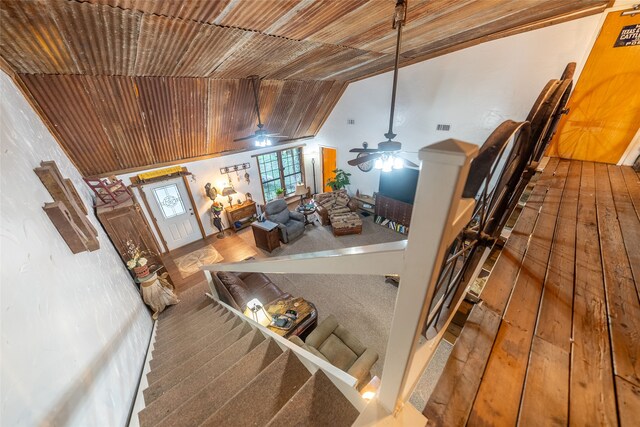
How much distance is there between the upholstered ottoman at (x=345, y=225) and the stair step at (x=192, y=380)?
390 centimetres

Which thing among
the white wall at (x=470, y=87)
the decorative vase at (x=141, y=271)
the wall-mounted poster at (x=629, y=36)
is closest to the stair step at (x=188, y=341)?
the decorative vase at (x=141, y=271)

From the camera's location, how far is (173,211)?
207 inches

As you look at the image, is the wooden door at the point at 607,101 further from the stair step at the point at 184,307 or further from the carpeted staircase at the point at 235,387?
the stair step at the point at 184,307

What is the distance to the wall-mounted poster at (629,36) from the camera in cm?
265

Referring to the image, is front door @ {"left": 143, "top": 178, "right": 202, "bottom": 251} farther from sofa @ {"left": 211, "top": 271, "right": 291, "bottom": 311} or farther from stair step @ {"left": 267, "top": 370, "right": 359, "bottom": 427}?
stair step @ {"left": 267, "top": 370, "right": 359, "bottom": 427}

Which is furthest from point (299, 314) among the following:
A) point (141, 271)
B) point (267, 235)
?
point (267, 235)

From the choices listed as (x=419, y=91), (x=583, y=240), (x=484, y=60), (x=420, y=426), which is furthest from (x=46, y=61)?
(x=484, y=60)

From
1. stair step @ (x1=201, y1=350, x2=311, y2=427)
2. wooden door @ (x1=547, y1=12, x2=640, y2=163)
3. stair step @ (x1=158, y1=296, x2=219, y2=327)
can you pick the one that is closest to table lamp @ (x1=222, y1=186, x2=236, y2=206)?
stair step @ (x1=158, y1=296, x2=219, y2=327)

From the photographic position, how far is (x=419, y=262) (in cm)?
51

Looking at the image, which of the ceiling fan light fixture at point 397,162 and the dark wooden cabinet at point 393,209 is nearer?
the ceiling fan light fixture at point 397,162

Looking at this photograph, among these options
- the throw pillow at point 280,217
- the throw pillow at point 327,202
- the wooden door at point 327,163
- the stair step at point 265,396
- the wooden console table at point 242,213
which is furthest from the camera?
the wooden door at point 327,163

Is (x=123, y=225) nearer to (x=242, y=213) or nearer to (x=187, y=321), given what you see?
(x=187, y=321)

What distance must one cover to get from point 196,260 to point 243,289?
232 centimetres

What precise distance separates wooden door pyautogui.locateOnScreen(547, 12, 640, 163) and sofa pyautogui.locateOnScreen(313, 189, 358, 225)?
13.2 feet
